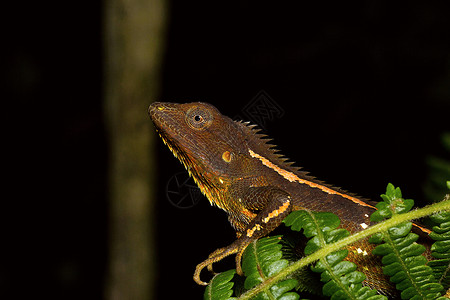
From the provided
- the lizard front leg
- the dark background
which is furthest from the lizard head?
the dark background

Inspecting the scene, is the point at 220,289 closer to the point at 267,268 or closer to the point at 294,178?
the point at 267,268

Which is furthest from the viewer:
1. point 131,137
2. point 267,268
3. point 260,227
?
point 131,137

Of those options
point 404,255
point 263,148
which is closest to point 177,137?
point 263,148

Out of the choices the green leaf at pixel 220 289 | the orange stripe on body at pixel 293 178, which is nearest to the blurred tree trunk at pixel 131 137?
the orange stripe on body at pixel 293 178

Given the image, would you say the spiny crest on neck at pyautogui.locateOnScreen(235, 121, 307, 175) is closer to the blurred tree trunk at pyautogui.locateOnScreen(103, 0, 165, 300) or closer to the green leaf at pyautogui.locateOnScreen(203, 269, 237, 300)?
the green leaf at pyautogui.locateOnScreen(203, 269, 237, 300)

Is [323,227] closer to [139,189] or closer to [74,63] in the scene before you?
[139,189]

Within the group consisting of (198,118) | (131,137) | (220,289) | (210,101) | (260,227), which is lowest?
(210,101)
